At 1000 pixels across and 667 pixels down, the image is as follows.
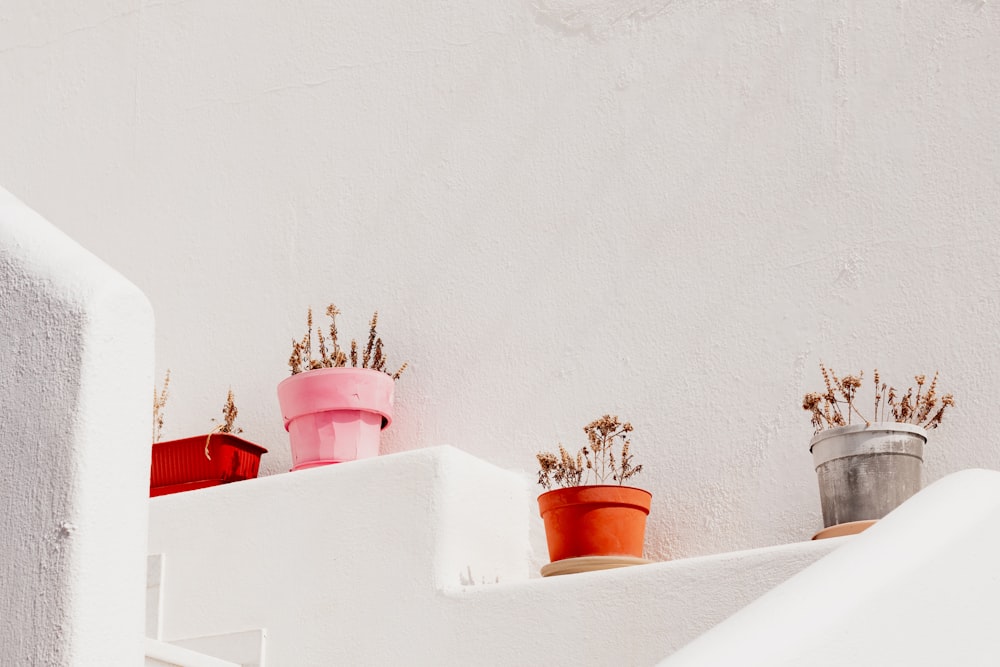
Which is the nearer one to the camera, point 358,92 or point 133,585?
point 133,585

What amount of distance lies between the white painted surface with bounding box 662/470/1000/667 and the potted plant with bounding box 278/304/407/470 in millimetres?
1878

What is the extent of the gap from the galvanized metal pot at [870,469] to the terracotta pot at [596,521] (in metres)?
0.45

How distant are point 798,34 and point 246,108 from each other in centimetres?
186

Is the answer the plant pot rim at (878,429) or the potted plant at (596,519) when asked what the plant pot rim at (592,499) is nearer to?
the potted plant at (596,519)

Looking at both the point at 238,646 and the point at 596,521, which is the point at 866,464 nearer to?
the point at 596,521

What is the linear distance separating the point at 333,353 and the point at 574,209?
0.80 m

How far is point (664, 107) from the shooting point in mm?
3762

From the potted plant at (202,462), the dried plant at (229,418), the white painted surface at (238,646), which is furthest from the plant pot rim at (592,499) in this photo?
the dried plant at (229,418)

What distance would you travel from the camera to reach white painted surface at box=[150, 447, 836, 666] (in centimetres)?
280

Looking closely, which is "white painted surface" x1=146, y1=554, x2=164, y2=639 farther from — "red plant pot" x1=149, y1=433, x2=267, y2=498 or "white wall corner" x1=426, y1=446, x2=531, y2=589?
"white wall corner" x1=426, y1=446, x2=531, y2=589

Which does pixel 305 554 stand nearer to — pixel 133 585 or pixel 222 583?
pixel 222 583

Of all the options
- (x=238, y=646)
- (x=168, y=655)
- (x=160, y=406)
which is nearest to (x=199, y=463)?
(x=160, y=406)

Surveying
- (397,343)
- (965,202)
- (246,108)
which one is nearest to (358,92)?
(246,108)

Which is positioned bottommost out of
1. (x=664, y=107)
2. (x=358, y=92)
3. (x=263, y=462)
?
(x=263, y=462)
